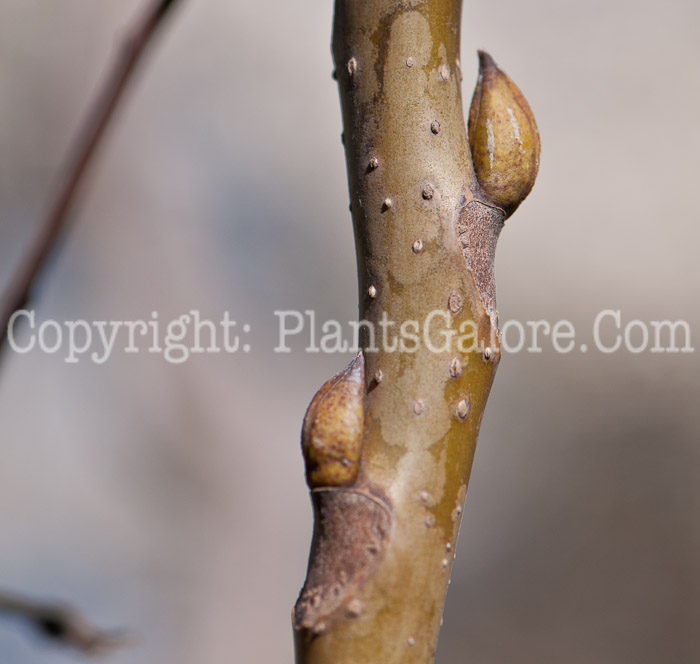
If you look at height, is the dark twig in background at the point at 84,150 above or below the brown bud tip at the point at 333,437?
above

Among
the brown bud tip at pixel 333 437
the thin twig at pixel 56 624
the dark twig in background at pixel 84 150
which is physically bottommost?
the thin twig at pixel 56 624

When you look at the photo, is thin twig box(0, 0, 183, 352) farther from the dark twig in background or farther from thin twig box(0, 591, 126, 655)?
thin twig box(0, 591, 126, 655)

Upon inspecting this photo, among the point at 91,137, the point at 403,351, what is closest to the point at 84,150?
the point at 91,137

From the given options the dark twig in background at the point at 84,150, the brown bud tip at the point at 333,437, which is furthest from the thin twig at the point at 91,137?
the brown bud tip at the point at 333,437

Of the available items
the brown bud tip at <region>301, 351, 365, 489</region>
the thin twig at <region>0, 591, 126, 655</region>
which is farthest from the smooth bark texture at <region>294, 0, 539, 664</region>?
the thin twig at <region>0, 591, 126, 655</region>

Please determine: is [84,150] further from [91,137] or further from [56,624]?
[56,624]

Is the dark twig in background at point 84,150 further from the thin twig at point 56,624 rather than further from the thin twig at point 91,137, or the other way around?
the thin twig at point 56,624

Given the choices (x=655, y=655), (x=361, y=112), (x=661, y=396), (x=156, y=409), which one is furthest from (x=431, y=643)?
(x=661, y=396)
